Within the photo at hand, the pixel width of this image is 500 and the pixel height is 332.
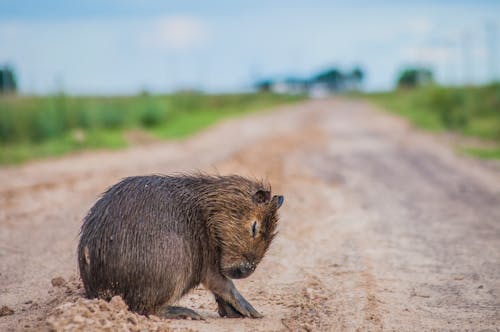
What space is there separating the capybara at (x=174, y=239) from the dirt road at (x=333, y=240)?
0.91 feet

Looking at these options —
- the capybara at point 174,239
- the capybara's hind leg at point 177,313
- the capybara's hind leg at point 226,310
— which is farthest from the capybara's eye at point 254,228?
the capybara's hind leg at point 177,313

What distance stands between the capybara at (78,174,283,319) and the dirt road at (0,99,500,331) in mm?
276

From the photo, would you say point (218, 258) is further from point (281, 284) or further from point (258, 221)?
point (281, 284)

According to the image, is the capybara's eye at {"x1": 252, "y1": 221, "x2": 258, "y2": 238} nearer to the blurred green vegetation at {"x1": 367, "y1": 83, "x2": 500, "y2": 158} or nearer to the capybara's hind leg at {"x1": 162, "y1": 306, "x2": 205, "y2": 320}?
the capybara's hind leg at {"x1": 162, "y1": 306, "x2": 205, "y2": 320}

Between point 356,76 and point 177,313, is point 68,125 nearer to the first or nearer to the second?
point 177,313

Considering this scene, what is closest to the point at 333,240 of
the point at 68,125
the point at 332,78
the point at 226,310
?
the point at 226,310

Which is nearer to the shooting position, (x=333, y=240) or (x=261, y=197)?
(x=261, y=197)

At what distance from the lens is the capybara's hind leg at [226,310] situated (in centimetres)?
512

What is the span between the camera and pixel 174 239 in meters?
4.73

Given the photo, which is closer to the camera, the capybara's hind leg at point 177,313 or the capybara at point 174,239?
the capybara at point 174,239

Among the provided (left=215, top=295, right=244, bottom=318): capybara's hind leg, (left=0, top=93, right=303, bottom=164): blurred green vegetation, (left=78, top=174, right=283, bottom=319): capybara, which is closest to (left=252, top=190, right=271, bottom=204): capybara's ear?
(left=78, top=174, right=283, bottom=319): capybara

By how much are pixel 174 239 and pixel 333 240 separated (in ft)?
11.5

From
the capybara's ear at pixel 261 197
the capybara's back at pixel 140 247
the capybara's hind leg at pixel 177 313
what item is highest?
the capybara's ear at pixel 261 197

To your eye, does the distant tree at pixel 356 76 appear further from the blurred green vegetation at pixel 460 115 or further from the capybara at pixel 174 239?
the capybara at pixel 174 239
